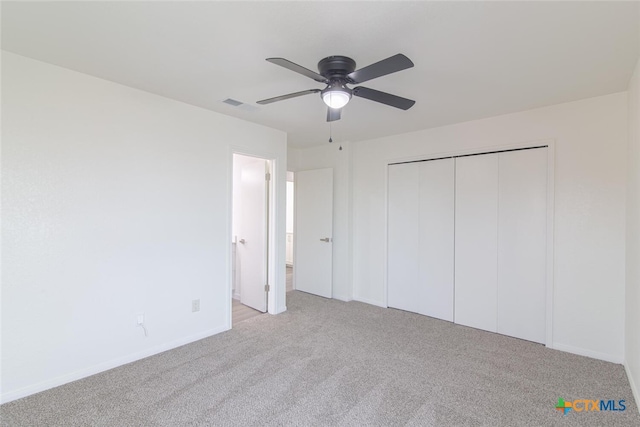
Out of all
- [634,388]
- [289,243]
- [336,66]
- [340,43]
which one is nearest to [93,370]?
[336,66]

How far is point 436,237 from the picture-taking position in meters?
3.95

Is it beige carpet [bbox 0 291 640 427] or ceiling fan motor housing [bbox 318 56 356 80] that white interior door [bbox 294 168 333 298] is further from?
ceiling fan motor housing [bbox 318 56 356 80]

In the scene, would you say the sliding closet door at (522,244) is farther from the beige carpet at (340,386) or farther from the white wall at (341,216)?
the white wall at (341,216)

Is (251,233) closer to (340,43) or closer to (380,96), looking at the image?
(380,96)

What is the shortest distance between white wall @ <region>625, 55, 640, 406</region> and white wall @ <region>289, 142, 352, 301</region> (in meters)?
3.07

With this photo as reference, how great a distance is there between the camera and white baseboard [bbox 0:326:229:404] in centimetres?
217

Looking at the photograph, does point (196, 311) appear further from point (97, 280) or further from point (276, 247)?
point (276, 247)

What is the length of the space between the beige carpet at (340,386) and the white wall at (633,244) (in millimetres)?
221

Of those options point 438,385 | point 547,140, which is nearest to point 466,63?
point 547,140

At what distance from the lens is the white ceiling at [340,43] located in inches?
65.3

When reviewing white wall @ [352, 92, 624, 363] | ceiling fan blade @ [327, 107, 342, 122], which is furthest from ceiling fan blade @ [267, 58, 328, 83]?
white wall @ [352, 92, 624, 363]

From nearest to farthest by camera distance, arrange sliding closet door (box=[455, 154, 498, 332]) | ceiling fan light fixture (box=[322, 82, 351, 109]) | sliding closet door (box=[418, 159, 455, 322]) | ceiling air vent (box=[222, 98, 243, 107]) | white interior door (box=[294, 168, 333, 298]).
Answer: ceiling fan light fixture (box=[322, 82, 351, 109])
ceiling air vent (box=[222, 98, 243, 107])
sliding closet door (box=[455, 154, 498, 332])
sliding closet door (box=[418, 159, 455, 322])
white interior door (box=[294, 168, 333, 298])

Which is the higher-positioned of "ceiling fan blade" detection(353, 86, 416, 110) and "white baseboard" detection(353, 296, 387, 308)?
"ceiling fan blade" detection(353, 86, 416, 110)

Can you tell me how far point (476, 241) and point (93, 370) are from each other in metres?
4.06
